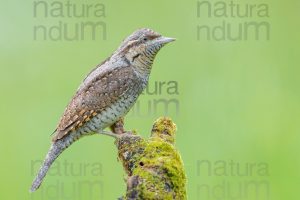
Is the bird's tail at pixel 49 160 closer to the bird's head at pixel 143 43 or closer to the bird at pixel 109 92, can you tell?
the bird at pixel 109 92

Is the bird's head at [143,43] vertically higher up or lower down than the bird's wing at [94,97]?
higher up

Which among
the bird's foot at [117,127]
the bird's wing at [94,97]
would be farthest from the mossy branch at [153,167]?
the bird's foot at [117,127]

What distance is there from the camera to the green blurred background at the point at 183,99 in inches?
479

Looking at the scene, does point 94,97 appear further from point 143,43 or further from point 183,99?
point 183,99

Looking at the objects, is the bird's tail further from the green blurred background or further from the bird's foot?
the green blurred background

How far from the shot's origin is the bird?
7254 millimetres

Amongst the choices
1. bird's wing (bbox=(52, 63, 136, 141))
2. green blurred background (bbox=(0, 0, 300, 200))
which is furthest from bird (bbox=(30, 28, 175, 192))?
green blurred background (bbox=(0, 0, 300, 200))

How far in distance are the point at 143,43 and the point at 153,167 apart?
62.1 inches

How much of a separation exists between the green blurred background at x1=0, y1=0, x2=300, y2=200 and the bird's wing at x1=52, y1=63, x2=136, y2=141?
Answer: 425 cm

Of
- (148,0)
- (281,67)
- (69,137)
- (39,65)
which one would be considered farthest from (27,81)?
(69,137)

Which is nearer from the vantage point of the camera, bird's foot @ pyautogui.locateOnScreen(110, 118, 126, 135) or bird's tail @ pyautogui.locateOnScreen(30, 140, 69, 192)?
bird's tail @ pyautogui.locateOnScreen(30, 140, 69, 192)

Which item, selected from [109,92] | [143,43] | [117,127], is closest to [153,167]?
[143,43]

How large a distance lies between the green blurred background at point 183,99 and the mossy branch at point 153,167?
5.20 metres

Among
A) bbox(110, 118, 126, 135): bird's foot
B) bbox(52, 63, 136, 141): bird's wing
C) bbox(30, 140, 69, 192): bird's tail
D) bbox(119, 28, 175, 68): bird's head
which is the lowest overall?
bbox(30, 140, 69, 192): bird's tail
